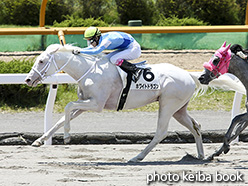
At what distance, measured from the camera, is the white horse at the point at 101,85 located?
628cm

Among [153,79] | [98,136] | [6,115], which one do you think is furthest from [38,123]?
[153,79]

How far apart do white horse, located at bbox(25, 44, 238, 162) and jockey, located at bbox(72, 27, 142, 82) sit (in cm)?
10

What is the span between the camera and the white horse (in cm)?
628

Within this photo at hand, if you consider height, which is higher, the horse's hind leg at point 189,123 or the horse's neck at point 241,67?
the horse's neck at point 241,67

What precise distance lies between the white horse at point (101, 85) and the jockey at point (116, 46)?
10cm

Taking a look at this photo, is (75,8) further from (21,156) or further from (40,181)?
(40,181)

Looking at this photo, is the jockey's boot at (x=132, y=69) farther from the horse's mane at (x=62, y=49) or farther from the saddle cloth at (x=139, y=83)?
the horse's mane at (x=62, y=49)

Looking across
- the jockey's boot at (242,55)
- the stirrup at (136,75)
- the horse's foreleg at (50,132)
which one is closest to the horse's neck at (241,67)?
the jockey's boot at (242,55)

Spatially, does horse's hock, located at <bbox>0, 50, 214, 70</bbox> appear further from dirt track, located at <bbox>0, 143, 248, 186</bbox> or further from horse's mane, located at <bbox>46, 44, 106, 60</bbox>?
horse's mane, located at <bbox>46, 44, 106, 60</bbox>

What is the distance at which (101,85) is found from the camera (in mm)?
6332

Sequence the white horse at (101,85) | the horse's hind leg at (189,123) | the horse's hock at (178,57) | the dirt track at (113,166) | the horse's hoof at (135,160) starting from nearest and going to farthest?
the dirt track at (113,166), the white horse at (101,85), the horse's hoof at (135,160), the horse's hind leg at (189,123), the horse's hock at (178,57)

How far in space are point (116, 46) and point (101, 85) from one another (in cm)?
58

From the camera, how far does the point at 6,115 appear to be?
9.68m

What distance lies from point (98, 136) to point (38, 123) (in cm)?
182
